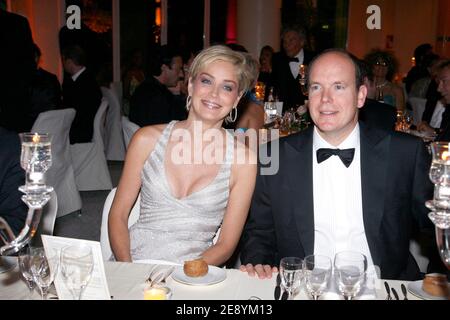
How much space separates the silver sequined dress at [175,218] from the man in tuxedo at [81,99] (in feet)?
11.9

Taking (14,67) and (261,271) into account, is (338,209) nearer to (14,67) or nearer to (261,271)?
(261,271)

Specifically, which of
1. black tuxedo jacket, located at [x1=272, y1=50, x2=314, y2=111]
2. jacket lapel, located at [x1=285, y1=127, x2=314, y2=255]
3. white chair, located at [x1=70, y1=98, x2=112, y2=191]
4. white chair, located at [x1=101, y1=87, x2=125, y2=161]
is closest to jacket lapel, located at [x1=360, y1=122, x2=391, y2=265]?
jacket lapel, located at [x1=285, y1=127, x2=314, y2=255]

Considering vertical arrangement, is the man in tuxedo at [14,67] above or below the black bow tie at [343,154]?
above

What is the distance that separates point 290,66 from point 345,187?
207 inches

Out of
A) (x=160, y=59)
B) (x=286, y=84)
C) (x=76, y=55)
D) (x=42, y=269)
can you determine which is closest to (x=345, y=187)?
(x=42, y=269)

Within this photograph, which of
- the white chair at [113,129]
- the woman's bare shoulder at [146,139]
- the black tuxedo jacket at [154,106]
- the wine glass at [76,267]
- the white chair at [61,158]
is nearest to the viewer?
the wine glass at [76,267]

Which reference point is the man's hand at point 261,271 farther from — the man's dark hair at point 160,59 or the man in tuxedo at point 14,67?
the man's dark hair at point 160,59

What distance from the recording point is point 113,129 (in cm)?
804

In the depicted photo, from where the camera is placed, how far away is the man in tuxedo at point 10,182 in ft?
7.69

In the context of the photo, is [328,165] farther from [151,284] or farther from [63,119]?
[63,119]

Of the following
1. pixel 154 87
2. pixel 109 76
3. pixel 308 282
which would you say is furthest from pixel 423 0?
pixel 308 282

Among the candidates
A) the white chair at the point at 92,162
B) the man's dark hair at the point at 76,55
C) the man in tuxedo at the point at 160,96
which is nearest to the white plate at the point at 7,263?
the man in tuxedo at the point at 160,96

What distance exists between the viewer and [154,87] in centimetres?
539
